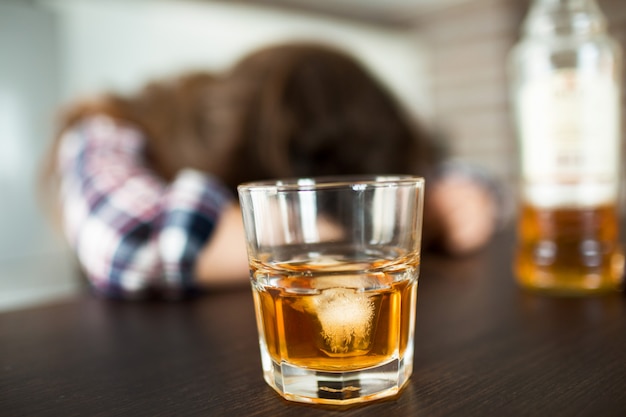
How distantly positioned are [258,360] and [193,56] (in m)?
2.68

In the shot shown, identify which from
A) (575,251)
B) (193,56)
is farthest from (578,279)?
(193,56)

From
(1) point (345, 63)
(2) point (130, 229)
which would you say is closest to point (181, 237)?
(2) point (130, 229)

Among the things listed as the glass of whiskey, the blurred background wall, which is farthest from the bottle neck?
the blurred background wall

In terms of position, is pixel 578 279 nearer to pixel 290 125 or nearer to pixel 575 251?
pixel 575 251

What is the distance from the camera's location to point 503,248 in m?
0.90

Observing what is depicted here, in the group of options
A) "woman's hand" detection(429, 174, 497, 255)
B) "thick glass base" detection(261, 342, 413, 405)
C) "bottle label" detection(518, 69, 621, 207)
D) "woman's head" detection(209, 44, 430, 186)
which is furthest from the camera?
"woman's head" detection(209, 44, 430, 186)

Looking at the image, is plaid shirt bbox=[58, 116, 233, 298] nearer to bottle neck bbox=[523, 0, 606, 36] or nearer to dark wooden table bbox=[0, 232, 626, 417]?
dark wooden table bbox=[0, 232, 626, 417]

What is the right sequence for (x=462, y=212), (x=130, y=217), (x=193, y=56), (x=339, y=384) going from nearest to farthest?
(x=339, y=384)
(x=130, y=217)
(x=462, y=212)
(x=193, y=56)

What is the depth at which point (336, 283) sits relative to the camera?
0.32m

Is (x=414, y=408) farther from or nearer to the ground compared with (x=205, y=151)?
nearer to the ground

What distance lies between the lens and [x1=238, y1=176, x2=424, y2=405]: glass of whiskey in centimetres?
32

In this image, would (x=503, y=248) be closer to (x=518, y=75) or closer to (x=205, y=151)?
(x=518, y=75)

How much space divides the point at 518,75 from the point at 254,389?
1.34ft

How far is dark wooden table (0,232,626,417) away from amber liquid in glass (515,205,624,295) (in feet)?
0.09
